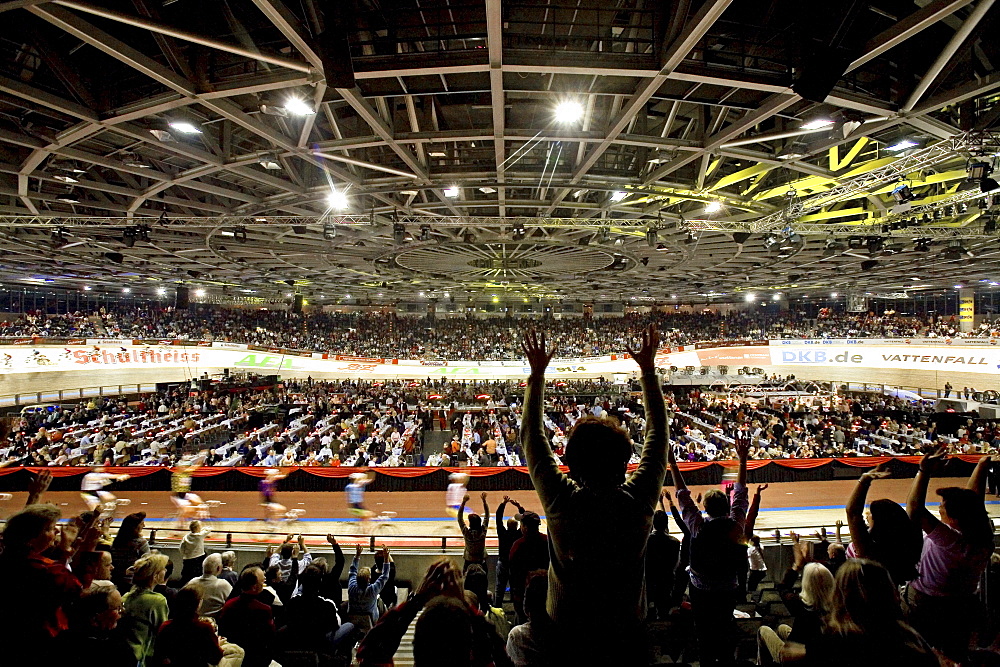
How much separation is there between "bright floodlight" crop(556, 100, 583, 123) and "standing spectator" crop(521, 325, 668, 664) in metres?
6.55

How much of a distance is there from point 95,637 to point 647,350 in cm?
298

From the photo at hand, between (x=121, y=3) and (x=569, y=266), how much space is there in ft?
65.6

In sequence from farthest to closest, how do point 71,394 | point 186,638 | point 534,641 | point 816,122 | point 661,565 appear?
point 71,394, point 816,122, point 661,565, point 186,638, point 534,641

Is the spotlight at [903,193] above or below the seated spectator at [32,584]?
above

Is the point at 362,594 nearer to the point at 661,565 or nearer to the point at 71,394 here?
the point at 661,565

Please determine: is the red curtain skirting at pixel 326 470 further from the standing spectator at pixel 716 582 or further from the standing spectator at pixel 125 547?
the standing spectator at pixel 716 582

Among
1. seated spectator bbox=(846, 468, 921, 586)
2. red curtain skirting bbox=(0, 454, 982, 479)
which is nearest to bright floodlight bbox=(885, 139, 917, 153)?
red curtain skirting bbox=(0, 454, 982, 479)

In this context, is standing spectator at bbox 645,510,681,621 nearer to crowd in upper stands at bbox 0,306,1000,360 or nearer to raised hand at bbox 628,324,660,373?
raised hand at bbox 628,324,660,373

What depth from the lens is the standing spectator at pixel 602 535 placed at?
1300 millimetres

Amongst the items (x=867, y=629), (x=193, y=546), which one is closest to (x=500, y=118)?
(x=867, y=629)

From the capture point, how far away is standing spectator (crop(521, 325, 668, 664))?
130 cm

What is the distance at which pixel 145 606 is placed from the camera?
2.95 meters

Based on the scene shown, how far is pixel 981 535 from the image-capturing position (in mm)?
2584

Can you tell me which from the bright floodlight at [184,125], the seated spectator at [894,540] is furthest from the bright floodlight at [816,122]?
the bright floodlight at [184,125]
